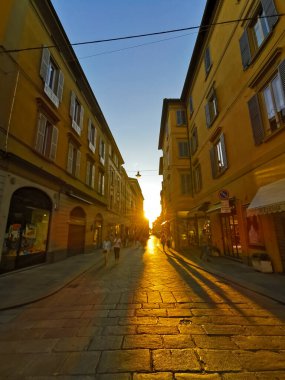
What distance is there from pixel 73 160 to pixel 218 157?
10.5 meters

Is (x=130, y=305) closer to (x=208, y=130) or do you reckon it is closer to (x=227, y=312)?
(x=227, y=312)

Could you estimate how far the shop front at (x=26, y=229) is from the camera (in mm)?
8508

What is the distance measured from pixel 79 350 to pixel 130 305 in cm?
202

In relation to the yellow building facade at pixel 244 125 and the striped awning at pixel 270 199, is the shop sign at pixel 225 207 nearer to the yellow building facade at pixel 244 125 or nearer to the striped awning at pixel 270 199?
the yellow building facade at pixel 244 125

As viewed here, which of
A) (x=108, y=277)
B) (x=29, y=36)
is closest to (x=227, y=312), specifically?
(x=108, y=277)

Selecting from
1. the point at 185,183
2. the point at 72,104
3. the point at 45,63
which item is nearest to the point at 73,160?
the point at 72,104

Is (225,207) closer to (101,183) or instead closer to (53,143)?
(53,143)

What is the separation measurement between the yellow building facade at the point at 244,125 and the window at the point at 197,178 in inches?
34.7

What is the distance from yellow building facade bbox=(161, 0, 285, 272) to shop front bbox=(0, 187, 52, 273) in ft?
30.1

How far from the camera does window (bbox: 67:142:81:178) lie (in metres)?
14.1

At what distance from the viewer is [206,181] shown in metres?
15.1

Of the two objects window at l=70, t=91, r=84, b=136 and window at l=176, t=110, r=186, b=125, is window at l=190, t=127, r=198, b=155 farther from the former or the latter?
window at l=70, t=91, r=84, b=136

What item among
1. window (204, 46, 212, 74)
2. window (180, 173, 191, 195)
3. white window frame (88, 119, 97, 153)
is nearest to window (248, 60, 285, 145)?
window (204, 46, 212, 74)

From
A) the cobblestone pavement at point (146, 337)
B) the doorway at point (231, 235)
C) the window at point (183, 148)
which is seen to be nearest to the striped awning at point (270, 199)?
the cobblestone pavement at point (146, 337)
